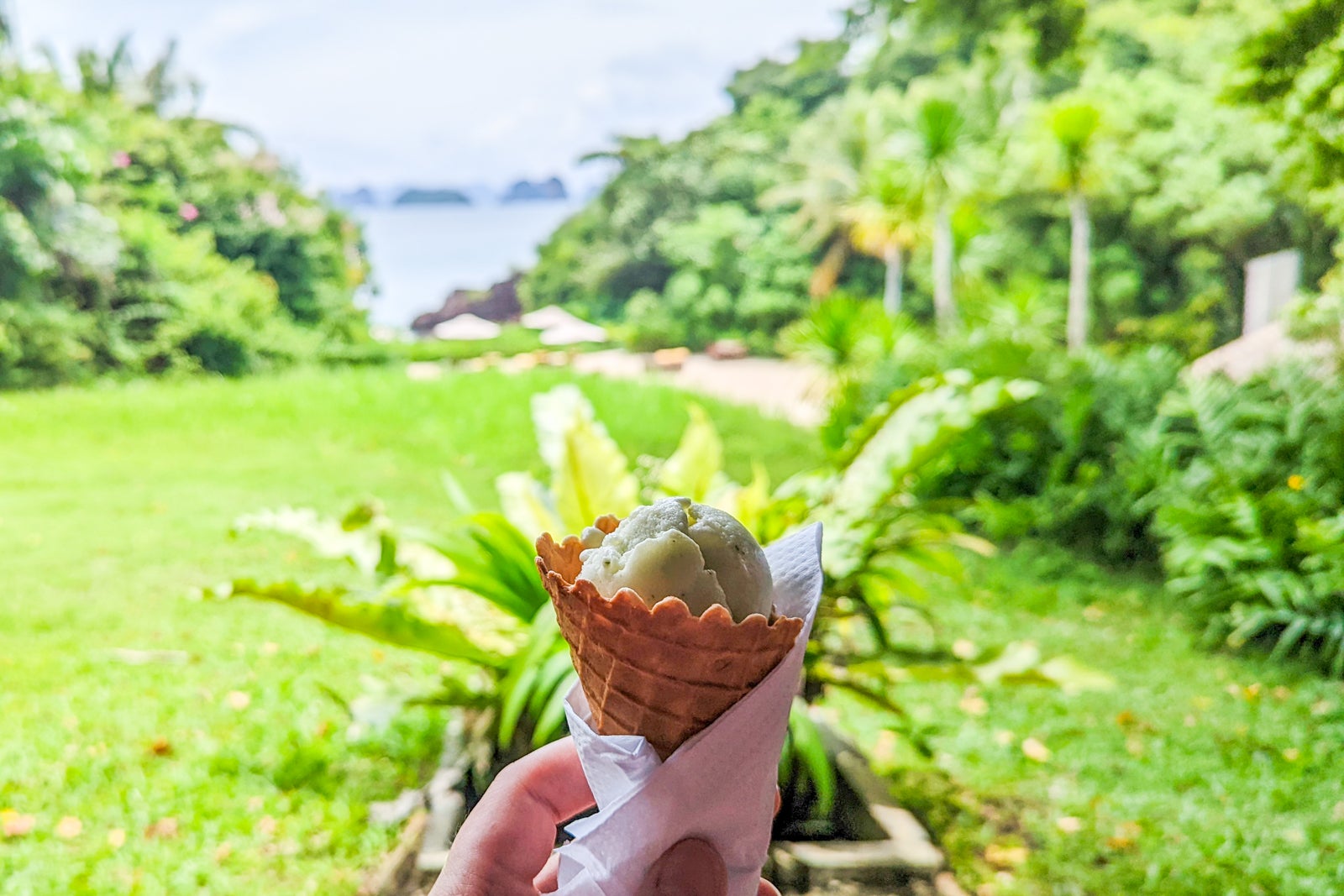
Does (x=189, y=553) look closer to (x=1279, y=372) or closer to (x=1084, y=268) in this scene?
(x=1279, y=372)

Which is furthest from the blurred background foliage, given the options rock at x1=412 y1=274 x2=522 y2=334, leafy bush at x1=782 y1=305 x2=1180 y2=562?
leafy bush at x1=782 y1=305 x2=1180 y2=562

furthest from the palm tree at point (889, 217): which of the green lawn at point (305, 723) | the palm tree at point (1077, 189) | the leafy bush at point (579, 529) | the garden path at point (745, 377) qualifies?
the leafy bush at point (579, 529)

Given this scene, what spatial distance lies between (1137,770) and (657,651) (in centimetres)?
174

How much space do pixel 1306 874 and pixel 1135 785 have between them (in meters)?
0.31

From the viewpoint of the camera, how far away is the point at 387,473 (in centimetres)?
365

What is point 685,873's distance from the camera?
0.45m

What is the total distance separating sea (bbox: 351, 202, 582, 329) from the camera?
13.3ft

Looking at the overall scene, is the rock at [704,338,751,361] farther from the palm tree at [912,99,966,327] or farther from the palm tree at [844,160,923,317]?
the palm tree at [912,99,966,327]

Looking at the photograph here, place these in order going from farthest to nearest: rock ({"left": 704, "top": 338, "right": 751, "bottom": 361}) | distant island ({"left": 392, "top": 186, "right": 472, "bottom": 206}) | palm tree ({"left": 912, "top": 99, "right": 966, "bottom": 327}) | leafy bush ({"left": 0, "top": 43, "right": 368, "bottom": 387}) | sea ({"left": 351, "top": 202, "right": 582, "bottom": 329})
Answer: palm tree ({"left": 912, "top": 99, "right": 966, "bottom": 327})
rock ({"left": 704, "top": 338, "right": 751, "bottom": 361})
distant island ({"left": 392, "top": 186, "right": 472, "bottom": 206})
sea ({"left": 351, "top": 202, "right": 582, "bottom": 329})
leafy bush ({"left": 0, "top": 43, "right": 368, "bottom": 387})

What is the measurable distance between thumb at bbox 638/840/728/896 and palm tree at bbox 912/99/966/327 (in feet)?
17.2

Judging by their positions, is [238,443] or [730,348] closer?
[238,443]

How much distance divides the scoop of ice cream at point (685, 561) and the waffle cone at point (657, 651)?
0.01 meters

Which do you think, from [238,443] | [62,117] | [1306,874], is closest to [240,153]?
[62,117]

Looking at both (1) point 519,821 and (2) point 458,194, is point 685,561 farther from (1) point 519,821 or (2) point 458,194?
(2) point 458,194
